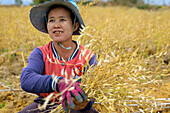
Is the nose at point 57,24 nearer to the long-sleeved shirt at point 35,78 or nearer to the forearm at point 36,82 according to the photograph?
the long-sleeved shirt at point 35,78

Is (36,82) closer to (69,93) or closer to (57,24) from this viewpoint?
(69,93)

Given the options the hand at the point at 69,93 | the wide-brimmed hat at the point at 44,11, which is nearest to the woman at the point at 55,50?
the wide-brimmed hat at the point at 44,11

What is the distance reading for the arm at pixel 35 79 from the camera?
109cm

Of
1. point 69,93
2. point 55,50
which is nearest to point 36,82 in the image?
point 69,93

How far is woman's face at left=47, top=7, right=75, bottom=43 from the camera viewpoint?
1.37 meters

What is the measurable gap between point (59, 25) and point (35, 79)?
0.48 metres

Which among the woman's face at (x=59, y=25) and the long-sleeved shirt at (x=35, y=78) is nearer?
the long-sleeved shirt at (x=35, y=78)

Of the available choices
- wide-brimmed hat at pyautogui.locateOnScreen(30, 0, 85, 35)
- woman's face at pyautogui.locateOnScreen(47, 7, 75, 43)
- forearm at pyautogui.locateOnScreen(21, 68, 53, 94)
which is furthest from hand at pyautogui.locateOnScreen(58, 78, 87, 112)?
wide-brimmed hat at pyautogui.locateOnScreen(30, 0, 85, 35)

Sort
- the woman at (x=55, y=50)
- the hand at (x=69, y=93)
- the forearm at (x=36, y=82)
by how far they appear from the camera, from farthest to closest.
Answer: the woman at (x=55, y=50) → the forearm at (x=36, y=82) → the hand at (x=69, y=93)

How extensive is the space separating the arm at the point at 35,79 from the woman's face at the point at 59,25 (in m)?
0.24

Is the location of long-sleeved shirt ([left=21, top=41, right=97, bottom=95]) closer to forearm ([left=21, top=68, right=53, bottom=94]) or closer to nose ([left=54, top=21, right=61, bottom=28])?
forearm ([left=21, top=68, right=53, bottom=94])

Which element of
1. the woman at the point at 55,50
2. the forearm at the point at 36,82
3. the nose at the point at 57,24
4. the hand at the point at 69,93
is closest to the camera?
the hand at the point at 69,93

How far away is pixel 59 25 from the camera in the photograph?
136cm

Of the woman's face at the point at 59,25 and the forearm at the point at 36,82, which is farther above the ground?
the woman's face at the point at 59,25
